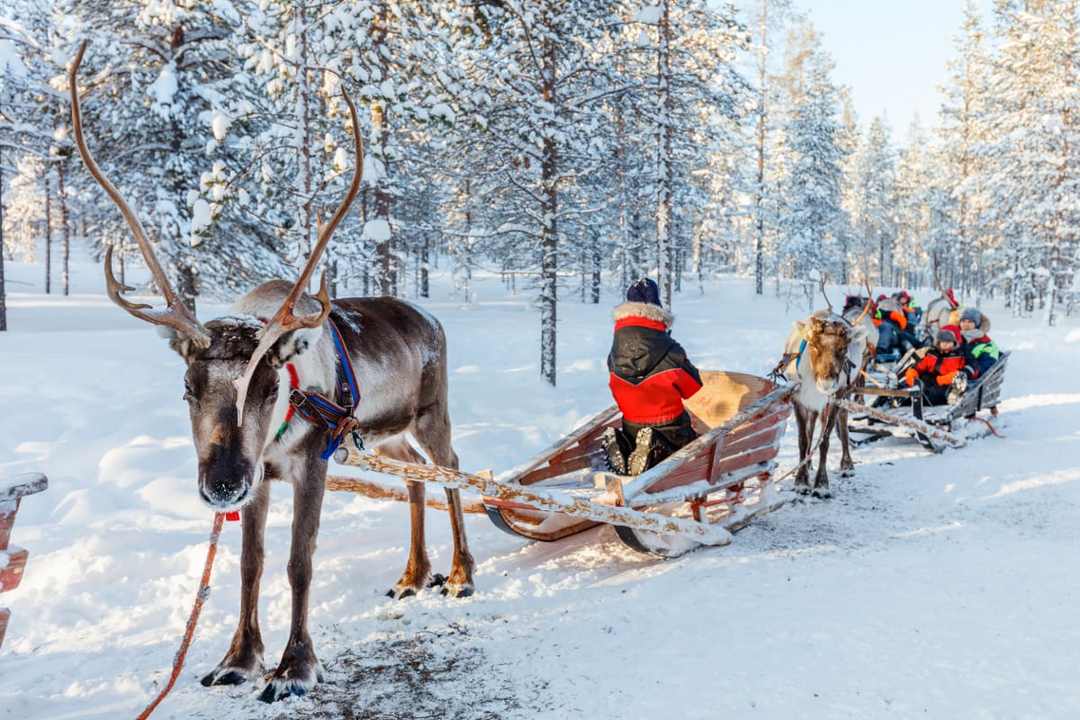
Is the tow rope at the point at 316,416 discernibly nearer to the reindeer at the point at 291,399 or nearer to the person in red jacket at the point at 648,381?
the reindeer at the point at 291,399

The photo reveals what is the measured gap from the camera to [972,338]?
11.6 m

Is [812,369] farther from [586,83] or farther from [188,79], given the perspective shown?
[188,79]

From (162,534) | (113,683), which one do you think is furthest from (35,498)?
(113,683)

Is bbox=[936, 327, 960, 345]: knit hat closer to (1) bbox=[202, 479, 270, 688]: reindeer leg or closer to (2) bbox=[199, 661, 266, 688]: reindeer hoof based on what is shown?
(1) bbox=[202, 479, 270, 688]: reindeer leg

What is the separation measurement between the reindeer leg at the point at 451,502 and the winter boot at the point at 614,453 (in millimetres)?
1550

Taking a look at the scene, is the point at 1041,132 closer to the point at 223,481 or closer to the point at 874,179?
the point at 874,179

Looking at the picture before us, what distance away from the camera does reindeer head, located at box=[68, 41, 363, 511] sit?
3.06 meters

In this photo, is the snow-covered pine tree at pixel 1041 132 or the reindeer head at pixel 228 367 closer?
the reindeer head at pixel 228 367

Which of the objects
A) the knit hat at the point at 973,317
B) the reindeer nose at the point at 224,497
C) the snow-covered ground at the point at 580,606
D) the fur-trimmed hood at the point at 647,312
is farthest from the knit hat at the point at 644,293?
the knit hat at the point at 973,317

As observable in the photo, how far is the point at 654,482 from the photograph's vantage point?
5.28 metres

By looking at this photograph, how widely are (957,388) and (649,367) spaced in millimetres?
7512

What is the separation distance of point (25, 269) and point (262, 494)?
60.2 metres

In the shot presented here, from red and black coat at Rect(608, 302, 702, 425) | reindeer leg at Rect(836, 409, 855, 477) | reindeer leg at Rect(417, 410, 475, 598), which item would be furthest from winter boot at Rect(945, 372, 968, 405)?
reindeer leg at Rect(417, 410, 475, 598)

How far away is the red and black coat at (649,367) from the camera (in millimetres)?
5730
